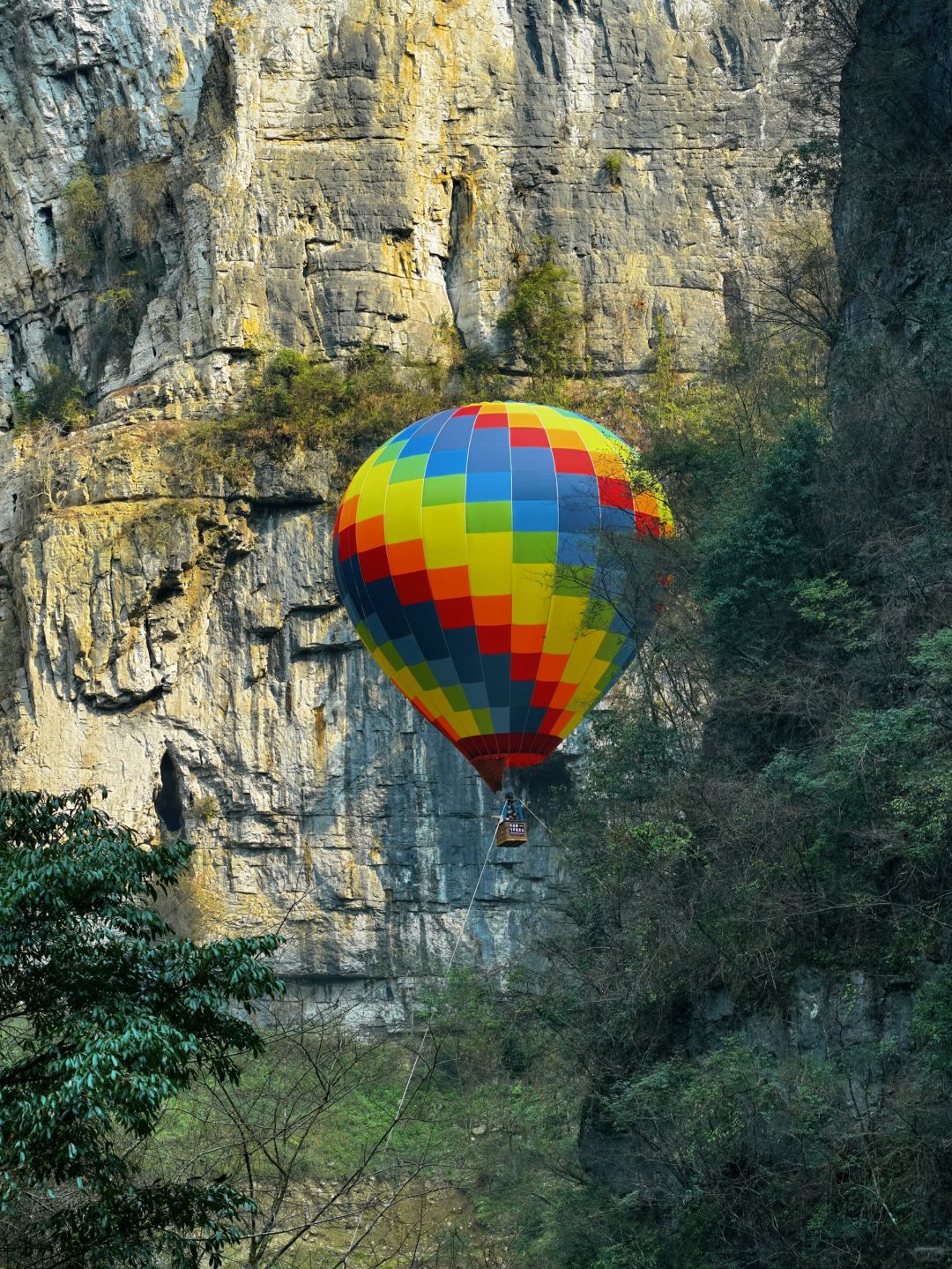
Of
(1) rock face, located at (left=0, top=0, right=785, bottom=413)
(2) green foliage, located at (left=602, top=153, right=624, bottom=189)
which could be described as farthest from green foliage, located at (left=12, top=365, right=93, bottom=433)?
(2) green foliage, located at (left=602, top=153, right=624, bottom=189)

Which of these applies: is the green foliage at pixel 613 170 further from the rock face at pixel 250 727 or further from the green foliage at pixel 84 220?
the green foliage at pixel 84 220

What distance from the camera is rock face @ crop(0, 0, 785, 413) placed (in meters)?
33.0

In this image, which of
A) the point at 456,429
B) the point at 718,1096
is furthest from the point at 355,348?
the point at 718,1096

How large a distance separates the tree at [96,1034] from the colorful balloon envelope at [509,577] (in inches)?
374

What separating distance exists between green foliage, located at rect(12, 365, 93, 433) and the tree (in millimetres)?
24198

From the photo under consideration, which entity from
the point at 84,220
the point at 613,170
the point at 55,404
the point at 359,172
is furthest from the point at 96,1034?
the point at 84,220

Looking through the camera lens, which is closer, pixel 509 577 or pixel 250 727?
pixel 509 577

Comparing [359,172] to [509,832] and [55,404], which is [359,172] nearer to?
[55,404]

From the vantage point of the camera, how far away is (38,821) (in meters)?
10.5

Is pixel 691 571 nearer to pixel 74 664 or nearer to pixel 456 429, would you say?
pixel 456 429

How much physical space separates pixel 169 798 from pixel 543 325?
31.4 ft

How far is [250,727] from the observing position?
3075cm

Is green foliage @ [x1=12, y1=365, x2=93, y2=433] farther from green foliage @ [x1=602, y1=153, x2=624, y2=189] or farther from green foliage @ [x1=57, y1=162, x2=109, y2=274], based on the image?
green foliage @ [x1=602, y1=153, x2=624, y2=189]

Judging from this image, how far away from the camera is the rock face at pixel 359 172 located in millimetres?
33031
